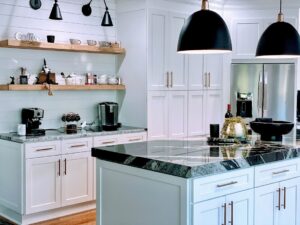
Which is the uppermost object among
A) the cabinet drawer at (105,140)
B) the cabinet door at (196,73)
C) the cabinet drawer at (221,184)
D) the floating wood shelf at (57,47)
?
the floating wood shelf at (57,47)

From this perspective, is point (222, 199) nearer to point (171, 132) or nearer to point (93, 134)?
point (93, 134)

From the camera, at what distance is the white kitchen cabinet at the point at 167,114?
5.65 m

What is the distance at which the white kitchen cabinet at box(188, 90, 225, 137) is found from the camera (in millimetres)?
6121

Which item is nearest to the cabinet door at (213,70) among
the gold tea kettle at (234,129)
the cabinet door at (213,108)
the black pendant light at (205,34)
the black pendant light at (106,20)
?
the cabinet door at (213,108)

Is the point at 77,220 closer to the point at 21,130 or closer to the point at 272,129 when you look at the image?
the point at 21,130

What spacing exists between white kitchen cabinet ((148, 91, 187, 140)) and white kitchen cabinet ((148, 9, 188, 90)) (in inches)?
4.1

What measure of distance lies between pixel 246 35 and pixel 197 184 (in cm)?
418

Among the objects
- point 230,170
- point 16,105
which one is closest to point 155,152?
point 230,170

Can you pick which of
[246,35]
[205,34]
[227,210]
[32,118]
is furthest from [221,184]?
[246,35]

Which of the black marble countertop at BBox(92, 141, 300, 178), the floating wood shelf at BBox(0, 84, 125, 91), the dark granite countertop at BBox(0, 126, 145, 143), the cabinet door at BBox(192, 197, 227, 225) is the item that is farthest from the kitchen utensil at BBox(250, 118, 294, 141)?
the floating wood shelf at BBox(0, 84, 125, 91)

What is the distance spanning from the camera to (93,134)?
5059 mm

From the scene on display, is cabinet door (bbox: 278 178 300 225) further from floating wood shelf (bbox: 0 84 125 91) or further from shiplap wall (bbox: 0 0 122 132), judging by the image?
shiplap wall (bbox: 0 0 122 132)

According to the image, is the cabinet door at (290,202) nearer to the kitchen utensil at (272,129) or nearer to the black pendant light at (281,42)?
the kitchen utensil at (272,129)

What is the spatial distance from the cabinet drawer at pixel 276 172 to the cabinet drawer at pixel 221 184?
0.31ft
